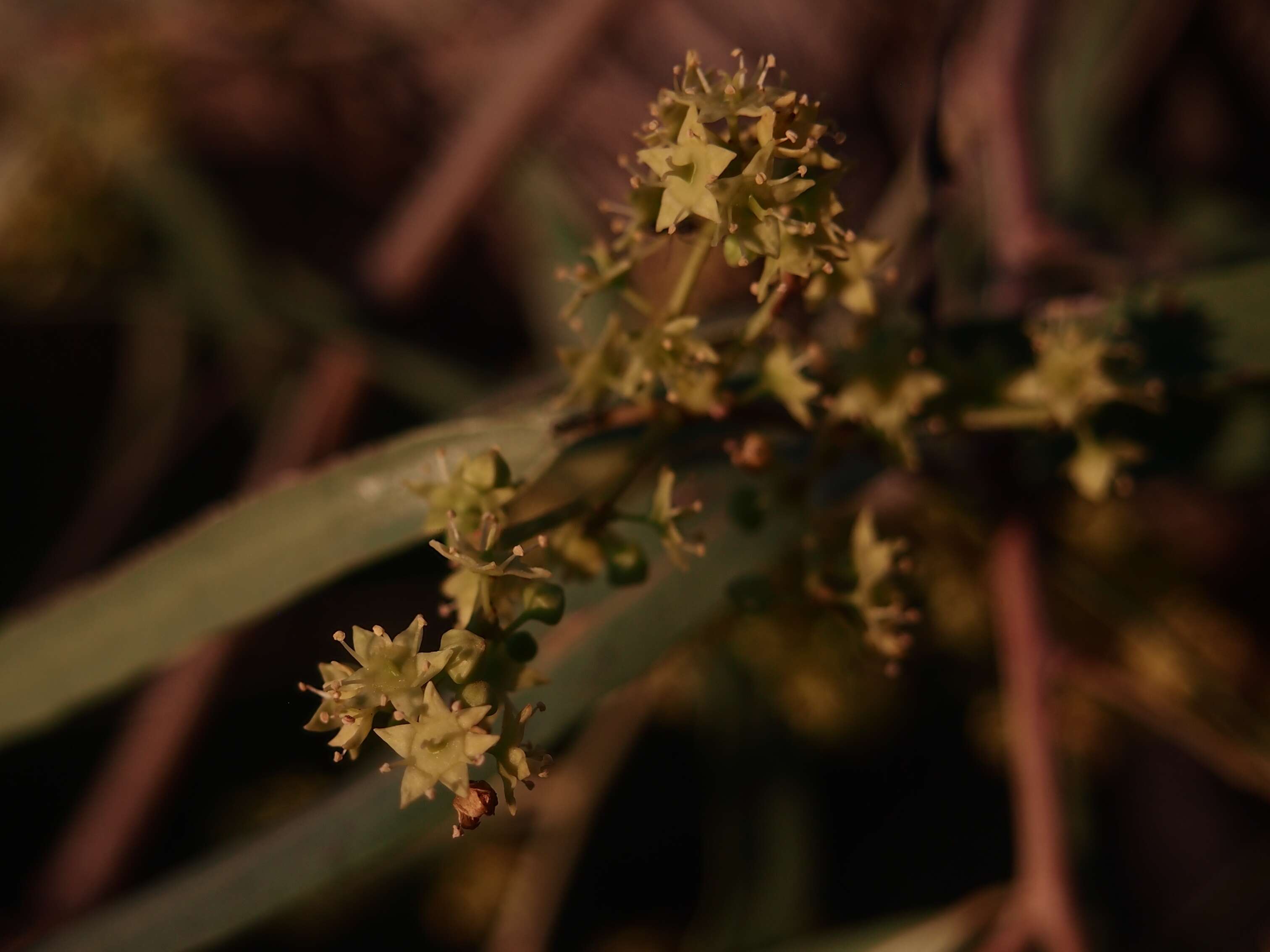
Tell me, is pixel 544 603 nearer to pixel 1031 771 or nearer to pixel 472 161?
pixel 1031 771

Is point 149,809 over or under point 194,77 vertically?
under

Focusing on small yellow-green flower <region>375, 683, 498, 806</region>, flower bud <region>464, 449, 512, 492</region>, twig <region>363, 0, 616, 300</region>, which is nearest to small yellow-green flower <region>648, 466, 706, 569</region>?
flower bud <region>464, 449, 512, 492</region>

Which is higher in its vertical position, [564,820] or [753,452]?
[564,820]

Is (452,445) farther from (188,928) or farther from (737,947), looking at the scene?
(737,947)

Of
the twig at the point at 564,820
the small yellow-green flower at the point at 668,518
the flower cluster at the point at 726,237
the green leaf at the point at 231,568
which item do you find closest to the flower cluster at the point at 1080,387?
the flower cluster at the point at 726,237

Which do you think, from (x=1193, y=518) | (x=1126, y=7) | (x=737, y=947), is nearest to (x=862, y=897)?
(x=737, y=947)

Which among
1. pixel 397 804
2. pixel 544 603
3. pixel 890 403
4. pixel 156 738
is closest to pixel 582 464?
pixel 397 804

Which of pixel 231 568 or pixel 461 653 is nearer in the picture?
pixel 461 653
